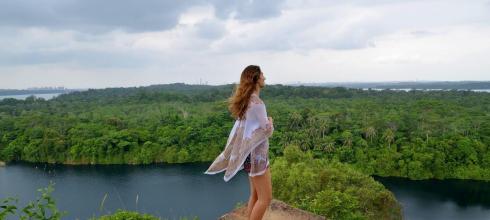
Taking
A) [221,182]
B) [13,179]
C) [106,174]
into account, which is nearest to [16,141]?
[13,179]

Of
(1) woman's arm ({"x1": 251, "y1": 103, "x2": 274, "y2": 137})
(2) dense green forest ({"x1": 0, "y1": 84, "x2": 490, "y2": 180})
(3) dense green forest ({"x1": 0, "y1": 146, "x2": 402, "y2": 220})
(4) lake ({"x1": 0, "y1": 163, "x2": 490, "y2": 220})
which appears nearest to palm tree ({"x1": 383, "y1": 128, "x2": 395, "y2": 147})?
(2) dense green forest ({"x1": 0, "y1": 84, "x2": 490, "y2": 180})

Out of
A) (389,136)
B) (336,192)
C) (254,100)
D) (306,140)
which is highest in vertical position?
(254,100)

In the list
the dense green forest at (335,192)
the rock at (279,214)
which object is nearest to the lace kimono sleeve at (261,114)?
the rock at (279,214)

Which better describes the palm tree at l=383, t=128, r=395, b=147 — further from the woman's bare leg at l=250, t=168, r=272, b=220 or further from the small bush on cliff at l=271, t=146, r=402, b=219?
the woman's bare leg at l=250, t=168, r=272, b=220

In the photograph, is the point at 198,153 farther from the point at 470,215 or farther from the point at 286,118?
the point at 470,215

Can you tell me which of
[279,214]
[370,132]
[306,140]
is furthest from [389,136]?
[279,214]

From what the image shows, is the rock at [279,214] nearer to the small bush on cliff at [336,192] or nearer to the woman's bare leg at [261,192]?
the woman's bare leg at [261,192]

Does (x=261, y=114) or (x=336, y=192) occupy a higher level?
(x=261, y=114)

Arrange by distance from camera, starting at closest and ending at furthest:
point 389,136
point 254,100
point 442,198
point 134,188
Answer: point 254,100 < point 442,198 < point 134,188 < point 389,136

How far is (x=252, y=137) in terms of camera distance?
3.81 meters

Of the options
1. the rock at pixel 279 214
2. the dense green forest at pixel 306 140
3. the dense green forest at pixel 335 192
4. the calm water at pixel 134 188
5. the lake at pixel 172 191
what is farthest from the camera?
the dense green forest at pixel 306 140

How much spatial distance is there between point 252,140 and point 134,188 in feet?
86.1

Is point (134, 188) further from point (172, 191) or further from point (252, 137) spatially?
point (252, 137)

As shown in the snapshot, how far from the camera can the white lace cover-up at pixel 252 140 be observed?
3.70 metres
